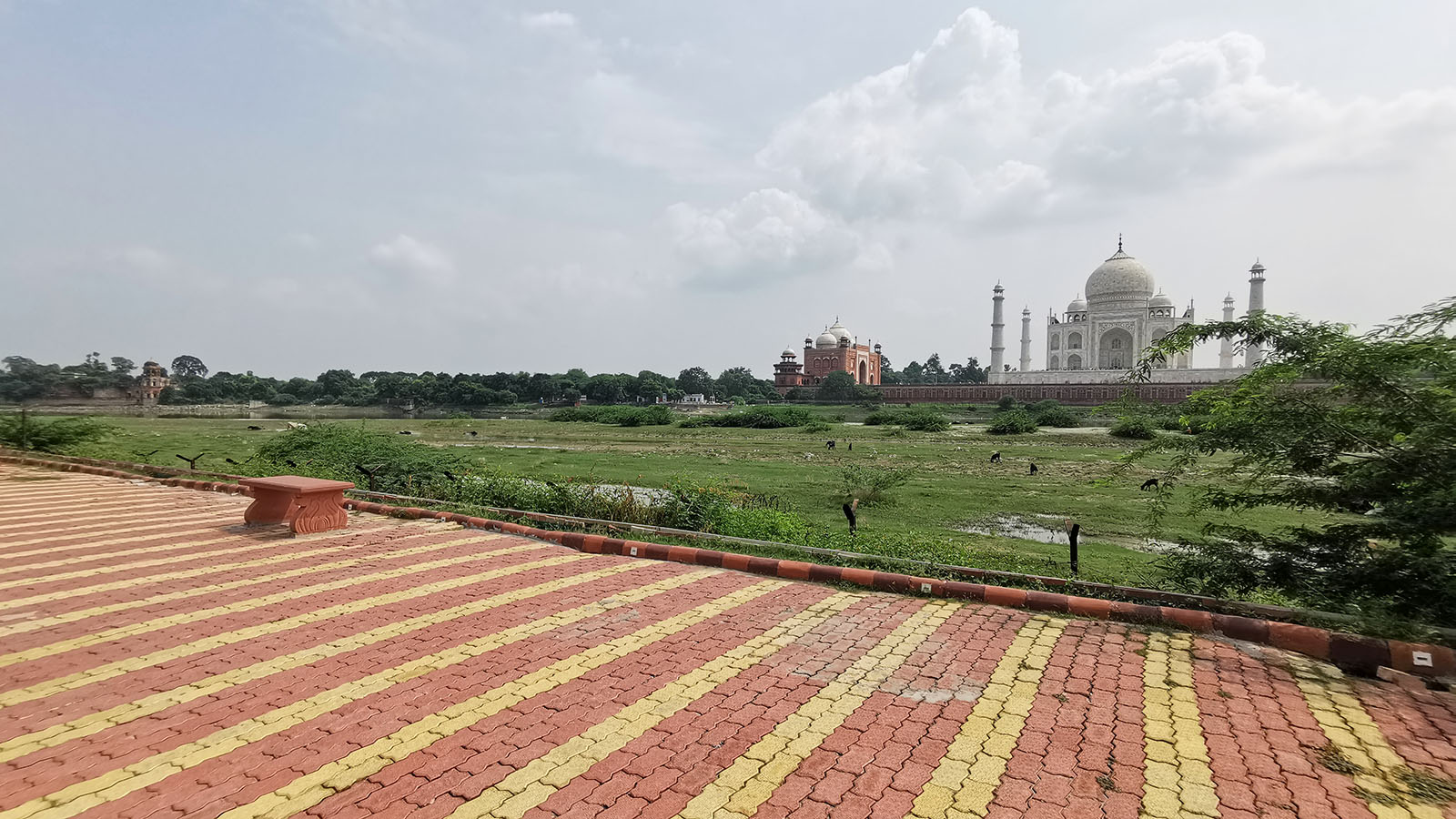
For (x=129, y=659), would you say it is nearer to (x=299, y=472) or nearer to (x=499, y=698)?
(x=499, y=698)

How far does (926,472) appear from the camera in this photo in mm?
18625

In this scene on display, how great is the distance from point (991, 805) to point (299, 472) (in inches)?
465

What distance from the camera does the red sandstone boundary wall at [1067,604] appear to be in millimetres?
3896

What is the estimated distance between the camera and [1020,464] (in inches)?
827

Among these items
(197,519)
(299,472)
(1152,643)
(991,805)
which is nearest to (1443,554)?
(1152,643)

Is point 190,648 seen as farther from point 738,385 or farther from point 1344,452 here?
point 738,385

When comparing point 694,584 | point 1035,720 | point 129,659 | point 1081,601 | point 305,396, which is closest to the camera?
point 1035,720

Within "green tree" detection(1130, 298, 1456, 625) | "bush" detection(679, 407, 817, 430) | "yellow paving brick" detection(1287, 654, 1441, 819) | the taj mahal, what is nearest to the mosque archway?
the taj mahal

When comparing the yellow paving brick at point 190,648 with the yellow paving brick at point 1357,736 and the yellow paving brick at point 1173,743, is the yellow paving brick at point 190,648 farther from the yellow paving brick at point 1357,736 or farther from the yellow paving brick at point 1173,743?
the yellow paving brick at point 1357,736

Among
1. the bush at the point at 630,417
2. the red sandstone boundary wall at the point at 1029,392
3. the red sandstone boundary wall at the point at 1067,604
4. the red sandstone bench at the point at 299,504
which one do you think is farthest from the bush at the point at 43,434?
the red sandstone boundary wall at the point at 1029,392

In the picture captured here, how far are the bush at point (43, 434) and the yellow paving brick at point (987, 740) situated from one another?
1942cm

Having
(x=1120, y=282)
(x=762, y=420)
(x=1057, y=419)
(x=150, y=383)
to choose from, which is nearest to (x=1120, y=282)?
(x=1120, y=282)

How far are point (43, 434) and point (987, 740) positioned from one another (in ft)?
66.4

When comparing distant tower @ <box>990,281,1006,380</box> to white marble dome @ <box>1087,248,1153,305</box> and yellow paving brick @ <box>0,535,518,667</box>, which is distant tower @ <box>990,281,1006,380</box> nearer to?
white marble dome @ <box>1087,248,1153,305</box>
